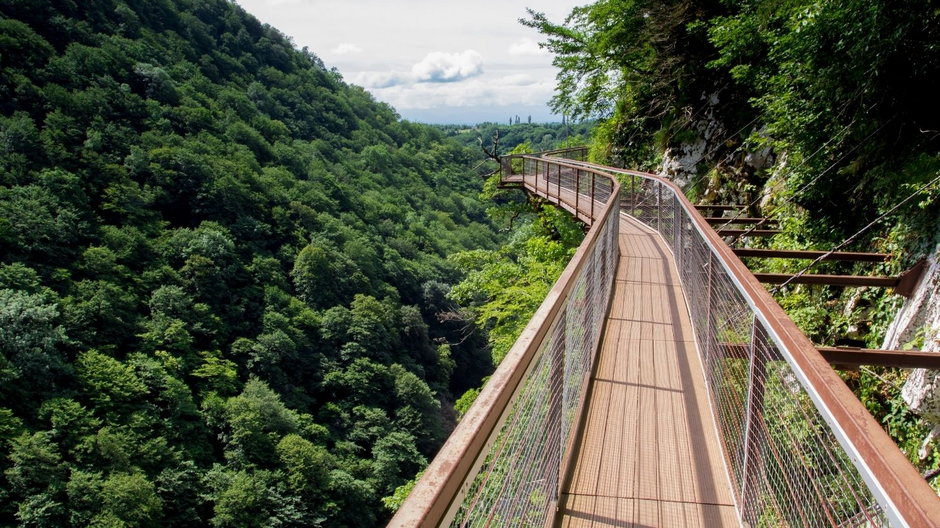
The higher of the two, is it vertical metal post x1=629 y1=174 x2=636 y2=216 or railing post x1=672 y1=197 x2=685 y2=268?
railing post x1=672 y1=197 x2=685 y2=268

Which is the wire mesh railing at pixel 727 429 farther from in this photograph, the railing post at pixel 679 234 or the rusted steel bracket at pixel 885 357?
the railing post at pixel 679 234

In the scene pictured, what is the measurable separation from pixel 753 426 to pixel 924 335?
3.21 m

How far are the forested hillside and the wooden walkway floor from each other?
47.8ft

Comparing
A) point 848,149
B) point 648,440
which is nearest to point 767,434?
point 648,440

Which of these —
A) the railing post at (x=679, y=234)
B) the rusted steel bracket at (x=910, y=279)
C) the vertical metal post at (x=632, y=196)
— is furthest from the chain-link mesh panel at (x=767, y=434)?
the vertical metal post at (x=632, y=196)

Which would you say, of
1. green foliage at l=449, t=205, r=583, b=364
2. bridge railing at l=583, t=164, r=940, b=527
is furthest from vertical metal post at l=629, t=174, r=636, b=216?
bridge railing at l=583, t=164, r=940, b=527

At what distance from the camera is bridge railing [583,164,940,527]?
40.8 inches

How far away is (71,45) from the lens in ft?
227

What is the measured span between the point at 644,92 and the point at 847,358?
45.5 ft

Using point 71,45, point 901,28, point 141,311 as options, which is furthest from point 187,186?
point 901,28

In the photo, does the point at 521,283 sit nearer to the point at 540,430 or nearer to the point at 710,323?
the point at 710,323

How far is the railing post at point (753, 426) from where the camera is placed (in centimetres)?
234

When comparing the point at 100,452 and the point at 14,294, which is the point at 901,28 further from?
the point at 14,294

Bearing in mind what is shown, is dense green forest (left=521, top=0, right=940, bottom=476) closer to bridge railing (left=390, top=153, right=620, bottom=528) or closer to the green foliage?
bridge railing (left=390, top=153, right=620, bottom=528)
